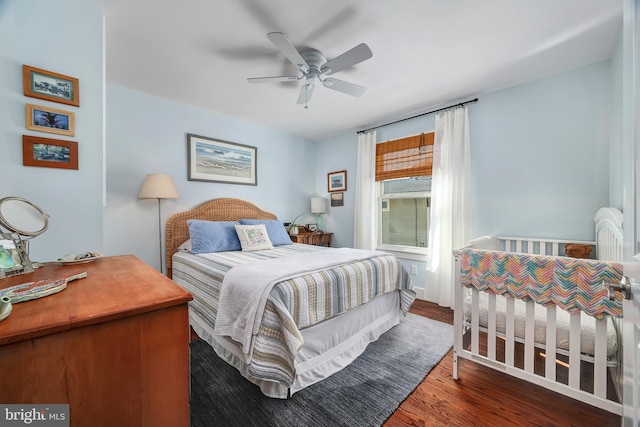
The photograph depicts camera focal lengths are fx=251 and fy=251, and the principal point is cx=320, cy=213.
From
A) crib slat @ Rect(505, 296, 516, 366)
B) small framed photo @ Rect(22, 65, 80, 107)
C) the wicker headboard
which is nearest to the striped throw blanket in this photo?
the wicker headboard

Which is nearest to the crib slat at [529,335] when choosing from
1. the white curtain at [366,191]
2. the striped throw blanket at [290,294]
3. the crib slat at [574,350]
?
the crib slat at [574,350]

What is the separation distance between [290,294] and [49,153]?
1692 mm

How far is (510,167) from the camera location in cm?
274

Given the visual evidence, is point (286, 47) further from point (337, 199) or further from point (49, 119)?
point (337, 199)

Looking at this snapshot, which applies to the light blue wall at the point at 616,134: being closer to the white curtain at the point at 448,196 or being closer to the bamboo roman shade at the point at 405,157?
the white curtain at the point at 448,196

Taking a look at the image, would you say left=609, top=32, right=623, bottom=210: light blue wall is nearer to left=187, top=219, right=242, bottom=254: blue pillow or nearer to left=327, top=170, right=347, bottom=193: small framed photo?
left=327, top=170, right=347, bottom=193: small framed photo

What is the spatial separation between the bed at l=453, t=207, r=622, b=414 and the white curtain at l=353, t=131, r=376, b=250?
2045 mm

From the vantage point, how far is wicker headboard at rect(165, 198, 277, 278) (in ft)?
10.1

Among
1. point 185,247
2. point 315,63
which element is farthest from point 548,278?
point 185,247

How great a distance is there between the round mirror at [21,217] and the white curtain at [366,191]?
3425 millimetres

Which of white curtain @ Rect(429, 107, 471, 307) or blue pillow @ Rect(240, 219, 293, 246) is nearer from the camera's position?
white curtain @ Rect(429, 107, 471, 307)

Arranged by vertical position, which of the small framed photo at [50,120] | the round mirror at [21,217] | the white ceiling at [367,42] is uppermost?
the white ceiling at [367,42]

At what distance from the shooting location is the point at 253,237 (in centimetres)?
311

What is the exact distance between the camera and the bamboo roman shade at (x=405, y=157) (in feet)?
11.0
